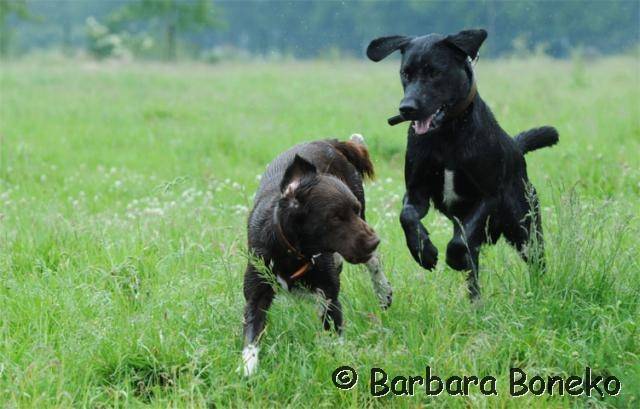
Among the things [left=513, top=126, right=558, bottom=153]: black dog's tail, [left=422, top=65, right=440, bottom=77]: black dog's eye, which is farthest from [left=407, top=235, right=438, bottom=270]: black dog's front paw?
[left=513, top=126, right=558, bottom=153]: black dog's tail

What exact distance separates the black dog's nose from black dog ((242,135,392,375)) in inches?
22.0

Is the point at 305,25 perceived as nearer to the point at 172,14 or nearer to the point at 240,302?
the point at 240,302

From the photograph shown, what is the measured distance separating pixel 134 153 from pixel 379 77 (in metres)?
12.1

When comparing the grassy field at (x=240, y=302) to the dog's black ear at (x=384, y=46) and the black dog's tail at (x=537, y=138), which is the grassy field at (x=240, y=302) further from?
the dog's black ear at (x=384, y=46)

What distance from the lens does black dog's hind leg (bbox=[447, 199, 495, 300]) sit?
4938 mm

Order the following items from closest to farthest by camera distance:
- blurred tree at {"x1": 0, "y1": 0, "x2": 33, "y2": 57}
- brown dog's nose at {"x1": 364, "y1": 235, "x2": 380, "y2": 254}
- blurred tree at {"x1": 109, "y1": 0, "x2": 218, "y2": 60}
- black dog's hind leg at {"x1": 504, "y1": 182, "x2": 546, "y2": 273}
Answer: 1. brown dog's nose at {"x1": 364, "y1": 235, "x2": 380, "y2": 254}
2. black dog's hind leg at {"x1": 504, "y1": 182, "x2": 546, "y2": 273}
3. blurred tree at {"x1": 109, "y1": 0, "x2": 218, "y2": 60}
4. blurred tree at {"x1": 0, "y1": 0, "x2": 33, "y2": 57}

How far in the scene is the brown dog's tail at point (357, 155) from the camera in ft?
19.0

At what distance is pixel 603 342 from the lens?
4.25 m

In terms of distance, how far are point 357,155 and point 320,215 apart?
1.48 m

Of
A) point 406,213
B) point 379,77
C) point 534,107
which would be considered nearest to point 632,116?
point 534,107

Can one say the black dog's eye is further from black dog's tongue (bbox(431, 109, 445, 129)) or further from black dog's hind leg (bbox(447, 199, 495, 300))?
black dog's hind leg (bbox(447, 199, 495, 300))

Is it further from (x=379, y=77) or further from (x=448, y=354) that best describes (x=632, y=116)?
(x=379, y=77)

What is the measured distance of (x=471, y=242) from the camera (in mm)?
5098

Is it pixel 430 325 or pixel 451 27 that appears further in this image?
pixel 451 27
